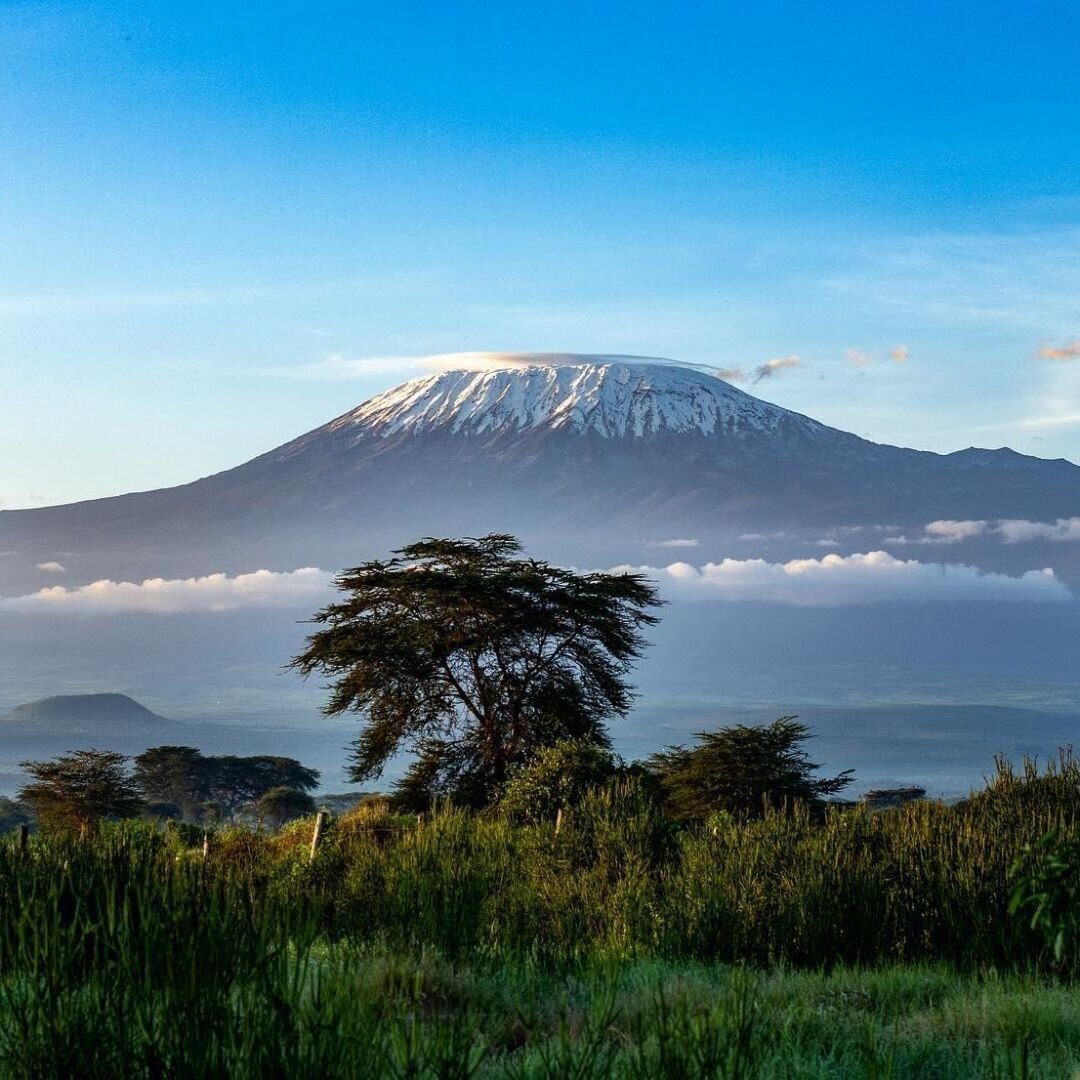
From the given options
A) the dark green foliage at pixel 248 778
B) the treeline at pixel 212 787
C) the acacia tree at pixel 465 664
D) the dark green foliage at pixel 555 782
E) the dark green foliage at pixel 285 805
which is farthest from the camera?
the dark green foliage at pixel 248 778

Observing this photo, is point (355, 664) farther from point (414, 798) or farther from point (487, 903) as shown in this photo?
point (487, 903)

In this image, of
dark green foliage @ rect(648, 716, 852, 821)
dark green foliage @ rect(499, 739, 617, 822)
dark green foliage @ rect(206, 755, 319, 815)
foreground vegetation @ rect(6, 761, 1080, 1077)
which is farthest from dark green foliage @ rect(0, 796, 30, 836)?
foreground vegetation @ rect(6, 761, 1080, 1077)

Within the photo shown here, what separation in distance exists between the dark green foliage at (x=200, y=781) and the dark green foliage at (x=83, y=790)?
502 inches

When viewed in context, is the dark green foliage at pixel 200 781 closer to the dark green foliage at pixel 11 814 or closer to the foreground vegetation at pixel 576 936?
the dark green foliage at pixel 11 814

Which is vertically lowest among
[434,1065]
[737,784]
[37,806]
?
[37,806]

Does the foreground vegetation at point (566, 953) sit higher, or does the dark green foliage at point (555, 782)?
the foreground vegetation at point (566, 953)

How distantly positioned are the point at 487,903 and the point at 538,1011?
4615 mm

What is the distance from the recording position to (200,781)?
53.7 meters

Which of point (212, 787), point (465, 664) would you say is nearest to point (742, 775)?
point (465, 664)

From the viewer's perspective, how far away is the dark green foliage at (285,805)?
1970 inches

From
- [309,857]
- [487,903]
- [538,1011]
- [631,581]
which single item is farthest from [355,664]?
[538,1011]

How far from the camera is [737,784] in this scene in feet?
90.4

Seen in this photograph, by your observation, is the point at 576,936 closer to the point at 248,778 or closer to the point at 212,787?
the point at 212,787

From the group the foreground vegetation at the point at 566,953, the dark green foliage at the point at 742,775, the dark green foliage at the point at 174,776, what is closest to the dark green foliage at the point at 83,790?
the dark green foliage at the point at 174,776
